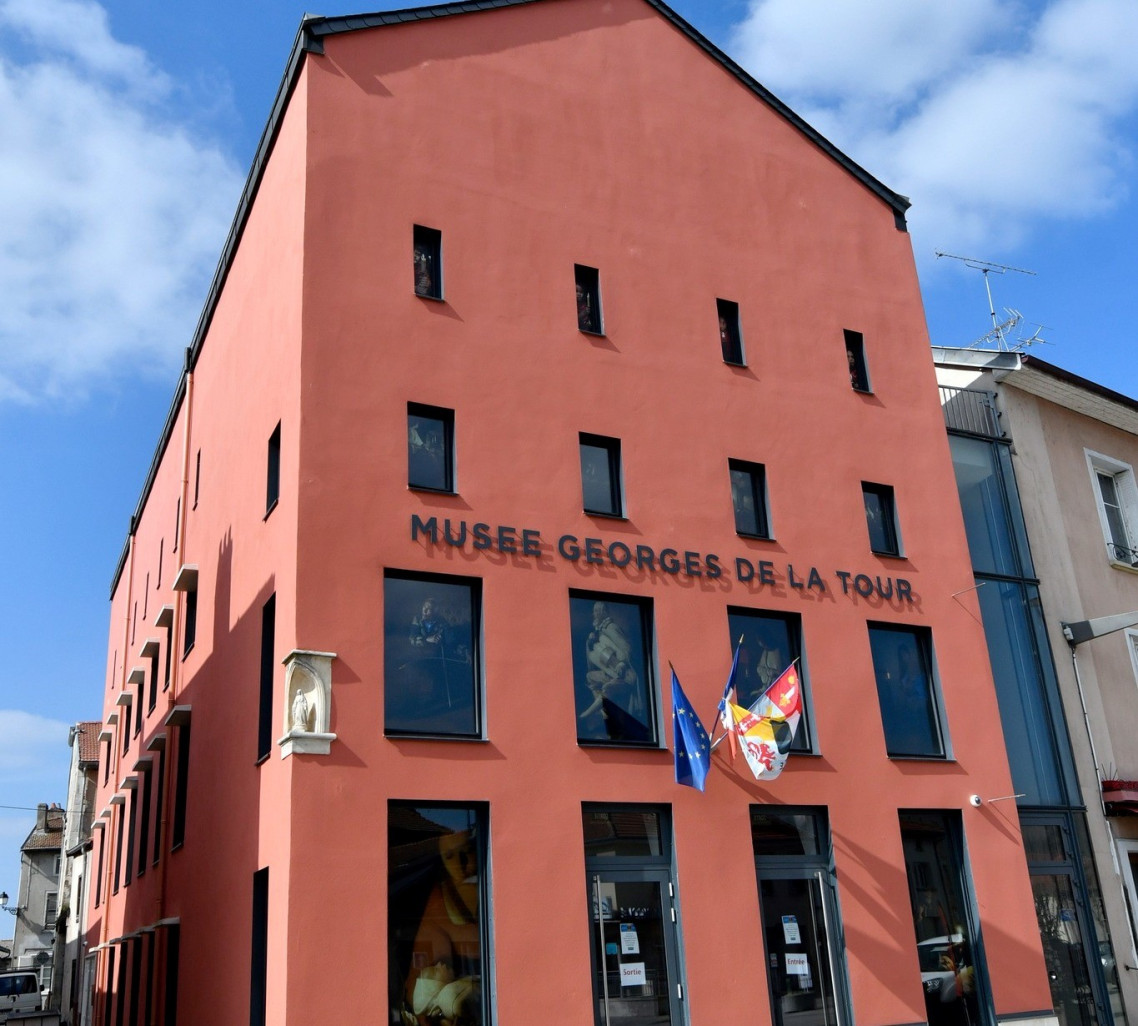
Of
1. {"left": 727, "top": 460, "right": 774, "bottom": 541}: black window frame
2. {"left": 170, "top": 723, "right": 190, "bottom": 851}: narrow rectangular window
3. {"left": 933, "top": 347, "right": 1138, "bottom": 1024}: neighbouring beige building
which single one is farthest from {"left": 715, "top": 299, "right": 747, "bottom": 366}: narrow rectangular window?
{"left": 170, "top": 723, "right": 190, "bottom": 851}: narrow rectangular window

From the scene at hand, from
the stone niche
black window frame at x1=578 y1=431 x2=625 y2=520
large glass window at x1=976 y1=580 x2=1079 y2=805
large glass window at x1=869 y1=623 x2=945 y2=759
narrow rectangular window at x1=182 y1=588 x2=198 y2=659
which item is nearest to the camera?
the stone niche

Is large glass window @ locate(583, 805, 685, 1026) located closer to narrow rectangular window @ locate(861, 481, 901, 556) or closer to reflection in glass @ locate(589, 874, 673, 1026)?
reflection in glass @ locate(589, 874, 673, 1026)

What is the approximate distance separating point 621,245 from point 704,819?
335 inches

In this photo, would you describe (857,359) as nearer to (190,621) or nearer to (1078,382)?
(1078,382)

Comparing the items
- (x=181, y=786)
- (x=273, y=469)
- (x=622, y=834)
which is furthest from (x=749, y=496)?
(x=181, y=786)

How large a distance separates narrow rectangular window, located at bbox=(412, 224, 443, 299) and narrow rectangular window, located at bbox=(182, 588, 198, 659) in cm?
861

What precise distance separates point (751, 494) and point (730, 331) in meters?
2.77

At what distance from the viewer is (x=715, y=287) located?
19.0m

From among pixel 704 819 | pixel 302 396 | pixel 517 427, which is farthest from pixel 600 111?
pixel 704 819

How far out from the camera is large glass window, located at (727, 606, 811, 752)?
17.0 meters

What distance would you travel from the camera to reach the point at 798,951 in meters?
15.7

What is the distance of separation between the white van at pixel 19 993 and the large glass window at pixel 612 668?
27.0 m

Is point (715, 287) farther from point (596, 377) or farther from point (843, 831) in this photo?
A: point (843, 831)

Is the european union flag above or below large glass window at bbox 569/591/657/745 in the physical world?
below
